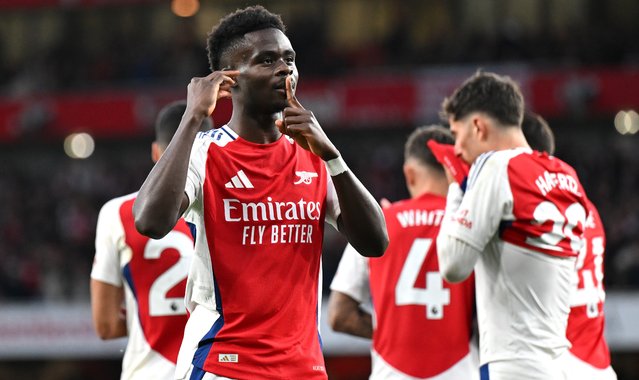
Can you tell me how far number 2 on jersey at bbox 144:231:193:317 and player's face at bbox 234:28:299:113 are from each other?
1493 millimetres

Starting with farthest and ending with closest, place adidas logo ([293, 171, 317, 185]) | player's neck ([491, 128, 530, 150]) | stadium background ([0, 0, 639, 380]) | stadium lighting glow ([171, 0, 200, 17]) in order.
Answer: stadium lighting glow ([171, 0, 200, 17]) → stadium background ([0, 0, 639, 380]) → player's neck ([491, 128, 530, 150]) → adidas logo ([293, 171, 317, 185])

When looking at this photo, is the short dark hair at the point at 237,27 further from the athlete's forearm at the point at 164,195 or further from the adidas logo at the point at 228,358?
the adidas logo at the point at 228,358

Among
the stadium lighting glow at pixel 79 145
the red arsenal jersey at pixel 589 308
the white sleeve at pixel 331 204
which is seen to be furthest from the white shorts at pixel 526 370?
the stadium lighting glow at pixel 79 145

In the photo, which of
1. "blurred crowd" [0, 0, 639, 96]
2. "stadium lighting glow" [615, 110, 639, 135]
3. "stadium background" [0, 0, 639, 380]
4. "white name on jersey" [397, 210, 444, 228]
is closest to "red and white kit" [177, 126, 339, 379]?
"white name on jersey" [397, 210, 444, 228]

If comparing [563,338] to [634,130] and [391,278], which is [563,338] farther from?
[634,130]

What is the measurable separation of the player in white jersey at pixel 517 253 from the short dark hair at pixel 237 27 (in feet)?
3.92

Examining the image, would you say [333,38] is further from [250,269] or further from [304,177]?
[250,269]

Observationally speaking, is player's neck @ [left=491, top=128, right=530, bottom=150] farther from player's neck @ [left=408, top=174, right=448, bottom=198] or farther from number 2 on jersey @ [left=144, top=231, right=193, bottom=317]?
number 2 on jersey @ [left=144, top=231, right=193, bottom=317]

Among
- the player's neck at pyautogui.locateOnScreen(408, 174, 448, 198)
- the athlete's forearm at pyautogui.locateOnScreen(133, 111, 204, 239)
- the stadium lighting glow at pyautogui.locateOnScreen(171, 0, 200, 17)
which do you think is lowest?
the player's neck at pyautogui.locateOnScreen(408, 174, 448, 198)

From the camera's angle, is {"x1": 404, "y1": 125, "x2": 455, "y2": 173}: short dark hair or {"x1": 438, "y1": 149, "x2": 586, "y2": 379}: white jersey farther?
{"x1": 404, "y1": 125, "x2": 455, "y2": 173}: short dark hair

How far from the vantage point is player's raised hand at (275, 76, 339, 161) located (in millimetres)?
3248

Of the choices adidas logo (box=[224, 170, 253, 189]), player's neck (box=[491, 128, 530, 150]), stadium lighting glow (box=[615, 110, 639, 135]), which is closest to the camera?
adidas logo (box=[224, 170, 253, 189])

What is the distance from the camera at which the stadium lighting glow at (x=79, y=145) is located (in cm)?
2327

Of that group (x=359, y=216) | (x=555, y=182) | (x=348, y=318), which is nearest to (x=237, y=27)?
(x=359, y=216)
